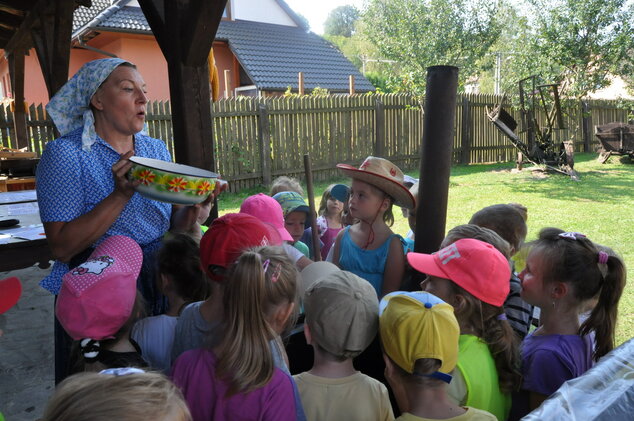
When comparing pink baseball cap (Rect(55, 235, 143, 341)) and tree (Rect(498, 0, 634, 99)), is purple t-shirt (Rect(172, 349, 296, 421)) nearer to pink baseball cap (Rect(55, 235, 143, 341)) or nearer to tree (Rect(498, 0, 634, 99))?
pink baseball cap (Rect(55, 235, 143, 341))

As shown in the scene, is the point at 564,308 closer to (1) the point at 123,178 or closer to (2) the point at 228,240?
(2) the point at 228,240

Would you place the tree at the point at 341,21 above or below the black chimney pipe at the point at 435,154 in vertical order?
above

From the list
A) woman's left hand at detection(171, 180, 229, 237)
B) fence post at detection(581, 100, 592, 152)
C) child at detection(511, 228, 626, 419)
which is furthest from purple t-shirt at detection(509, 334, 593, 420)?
fence post at detection(581, 100, 592, 152)

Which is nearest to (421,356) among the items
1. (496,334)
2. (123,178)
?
(496,334)

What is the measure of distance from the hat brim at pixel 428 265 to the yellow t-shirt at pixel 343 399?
50 centimetres

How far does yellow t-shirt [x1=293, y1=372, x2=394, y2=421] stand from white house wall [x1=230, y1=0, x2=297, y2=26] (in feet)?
64.3

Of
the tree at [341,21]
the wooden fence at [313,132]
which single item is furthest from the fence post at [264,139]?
the tree at [341,21]

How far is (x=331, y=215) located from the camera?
3.50m

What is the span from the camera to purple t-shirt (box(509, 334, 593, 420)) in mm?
1649

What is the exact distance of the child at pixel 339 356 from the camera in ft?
4.76

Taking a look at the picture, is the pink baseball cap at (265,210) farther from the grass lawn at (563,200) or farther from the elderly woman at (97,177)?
the grass lawn at (563,200)

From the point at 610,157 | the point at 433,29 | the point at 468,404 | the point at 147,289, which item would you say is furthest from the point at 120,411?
the point at 610,157

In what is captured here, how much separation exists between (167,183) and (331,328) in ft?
2.31

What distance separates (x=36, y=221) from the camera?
354 cm
